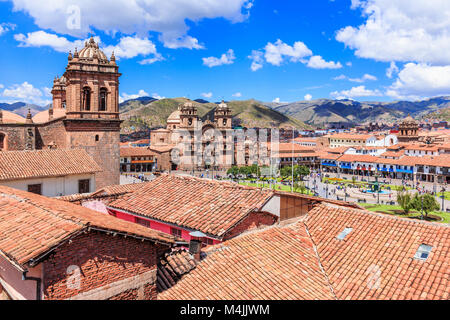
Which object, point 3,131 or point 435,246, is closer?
point 435,246

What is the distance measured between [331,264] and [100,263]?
527cm

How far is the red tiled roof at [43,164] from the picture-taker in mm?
17203

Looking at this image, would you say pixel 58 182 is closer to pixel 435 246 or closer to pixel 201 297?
pixel 201 297

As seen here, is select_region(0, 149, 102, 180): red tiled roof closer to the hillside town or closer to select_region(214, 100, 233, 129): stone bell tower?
the hillside town

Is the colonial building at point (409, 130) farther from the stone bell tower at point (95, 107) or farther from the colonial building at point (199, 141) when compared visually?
the stone bell tower at point (95, 107)

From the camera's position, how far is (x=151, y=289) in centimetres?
693

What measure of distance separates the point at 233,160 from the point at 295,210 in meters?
66.9

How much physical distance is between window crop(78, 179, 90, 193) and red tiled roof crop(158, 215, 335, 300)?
13234 millimetres

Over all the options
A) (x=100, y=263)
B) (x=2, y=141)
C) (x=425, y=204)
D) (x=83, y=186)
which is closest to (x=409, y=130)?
(x=425, y=204)

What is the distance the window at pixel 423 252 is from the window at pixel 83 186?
1710 cm

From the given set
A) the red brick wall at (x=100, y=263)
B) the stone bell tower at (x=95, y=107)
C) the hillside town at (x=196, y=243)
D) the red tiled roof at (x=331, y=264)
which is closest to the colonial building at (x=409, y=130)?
the stone bell tower at (x=95, y=107)

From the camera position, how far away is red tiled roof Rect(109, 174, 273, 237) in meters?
10.1

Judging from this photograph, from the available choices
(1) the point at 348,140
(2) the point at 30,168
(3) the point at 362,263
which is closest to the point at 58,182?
(2) the point at 30,168

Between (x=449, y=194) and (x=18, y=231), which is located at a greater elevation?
(x=18, y=231)
